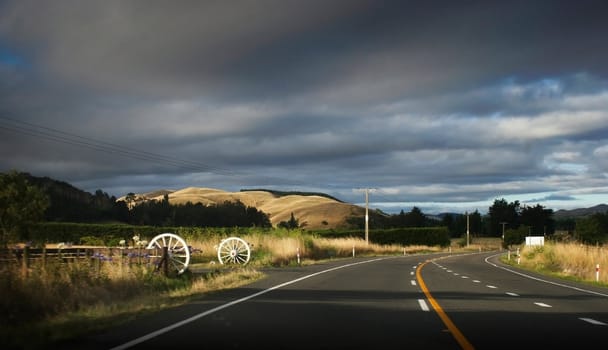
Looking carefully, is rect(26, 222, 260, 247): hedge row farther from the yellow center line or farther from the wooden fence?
the yellow center line

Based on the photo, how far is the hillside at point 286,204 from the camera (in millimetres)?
156500

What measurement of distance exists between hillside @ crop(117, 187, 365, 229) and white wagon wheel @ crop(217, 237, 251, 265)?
106963mm

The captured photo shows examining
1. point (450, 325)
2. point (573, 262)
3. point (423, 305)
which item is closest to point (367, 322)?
point (450, 325)

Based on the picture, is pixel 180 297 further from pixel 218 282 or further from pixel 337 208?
pixel 337 208

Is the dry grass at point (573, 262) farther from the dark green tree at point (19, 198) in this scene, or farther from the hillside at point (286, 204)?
the hillside at point (286, 204)

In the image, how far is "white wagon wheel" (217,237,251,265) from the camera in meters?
37.0

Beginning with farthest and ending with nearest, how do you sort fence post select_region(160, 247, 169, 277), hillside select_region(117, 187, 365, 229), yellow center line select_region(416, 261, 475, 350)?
hillside select_region(117, 187, 365, 229) → fence post select_region(160, 247, 169, 277) → yellow center line select_region(416, 261, 475, 350)

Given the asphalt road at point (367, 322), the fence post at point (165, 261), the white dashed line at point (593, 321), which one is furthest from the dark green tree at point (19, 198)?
the white dashed line at point (593, 321)

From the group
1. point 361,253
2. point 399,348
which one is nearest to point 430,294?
point 399,348

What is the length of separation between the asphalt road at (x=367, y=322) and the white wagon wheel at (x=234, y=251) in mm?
16994

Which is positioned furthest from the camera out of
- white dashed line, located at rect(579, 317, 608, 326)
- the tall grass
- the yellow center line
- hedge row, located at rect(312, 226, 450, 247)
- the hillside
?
the hillside

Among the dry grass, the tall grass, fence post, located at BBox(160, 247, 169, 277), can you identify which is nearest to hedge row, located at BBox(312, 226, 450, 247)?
the dry grass

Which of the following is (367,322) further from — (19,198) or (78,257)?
(19,198)

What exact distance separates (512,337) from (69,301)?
9.40m
